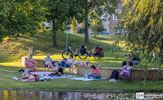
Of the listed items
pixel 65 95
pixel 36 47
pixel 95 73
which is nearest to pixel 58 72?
pixel 95 73

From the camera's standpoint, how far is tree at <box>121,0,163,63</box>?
20.9 m

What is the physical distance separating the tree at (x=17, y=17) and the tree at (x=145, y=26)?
17862mm

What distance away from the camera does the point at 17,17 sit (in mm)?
39688

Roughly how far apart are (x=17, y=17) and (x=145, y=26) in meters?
19.9

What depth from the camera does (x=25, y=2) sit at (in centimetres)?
4259

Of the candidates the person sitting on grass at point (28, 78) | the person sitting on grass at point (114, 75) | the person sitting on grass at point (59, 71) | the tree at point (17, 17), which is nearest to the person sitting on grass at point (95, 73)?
the person sitting on grass at point (114, 75)

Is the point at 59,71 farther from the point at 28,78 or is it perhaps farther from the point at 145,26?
the point at 145,26

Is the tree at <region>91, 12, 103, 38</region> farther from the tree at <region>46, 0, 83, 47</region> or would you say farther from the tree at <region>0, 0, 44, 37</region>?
the tree at <region>0, 0, 44, 37</region>

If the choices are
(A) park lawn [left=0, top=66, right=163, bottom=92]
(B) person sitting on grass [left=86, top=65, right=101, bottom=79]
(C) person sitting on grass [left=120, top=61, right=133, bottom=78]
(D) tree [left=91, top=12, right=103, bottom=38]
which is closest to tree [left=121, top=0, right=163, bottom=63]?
(A) park lawn [left=0, top=66, right=163, bottom=92]

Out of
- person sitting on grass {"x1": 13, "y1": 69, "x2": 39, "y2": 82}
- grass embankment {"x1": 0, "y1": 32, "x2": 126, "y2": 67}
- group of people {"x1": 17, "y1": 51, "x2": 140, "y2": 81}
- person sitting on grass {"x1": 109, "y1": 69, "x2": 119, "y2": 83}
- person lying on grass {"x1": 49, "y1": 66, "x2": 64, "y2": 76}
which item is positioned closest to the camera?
group of people {"x1": 17, "y1": 51, "x2": 140, "y2": 81}

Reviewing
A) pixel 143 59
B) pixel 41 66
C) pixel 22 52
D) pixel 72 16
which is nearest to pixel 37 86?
pixel 143 59

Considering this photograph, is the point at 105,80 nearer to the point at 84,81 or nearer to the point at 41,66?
the point at 84,81

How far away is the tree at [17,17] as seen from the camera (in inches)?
1529

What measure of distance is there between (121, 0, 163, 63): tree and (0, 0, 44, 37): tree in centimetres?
1786
